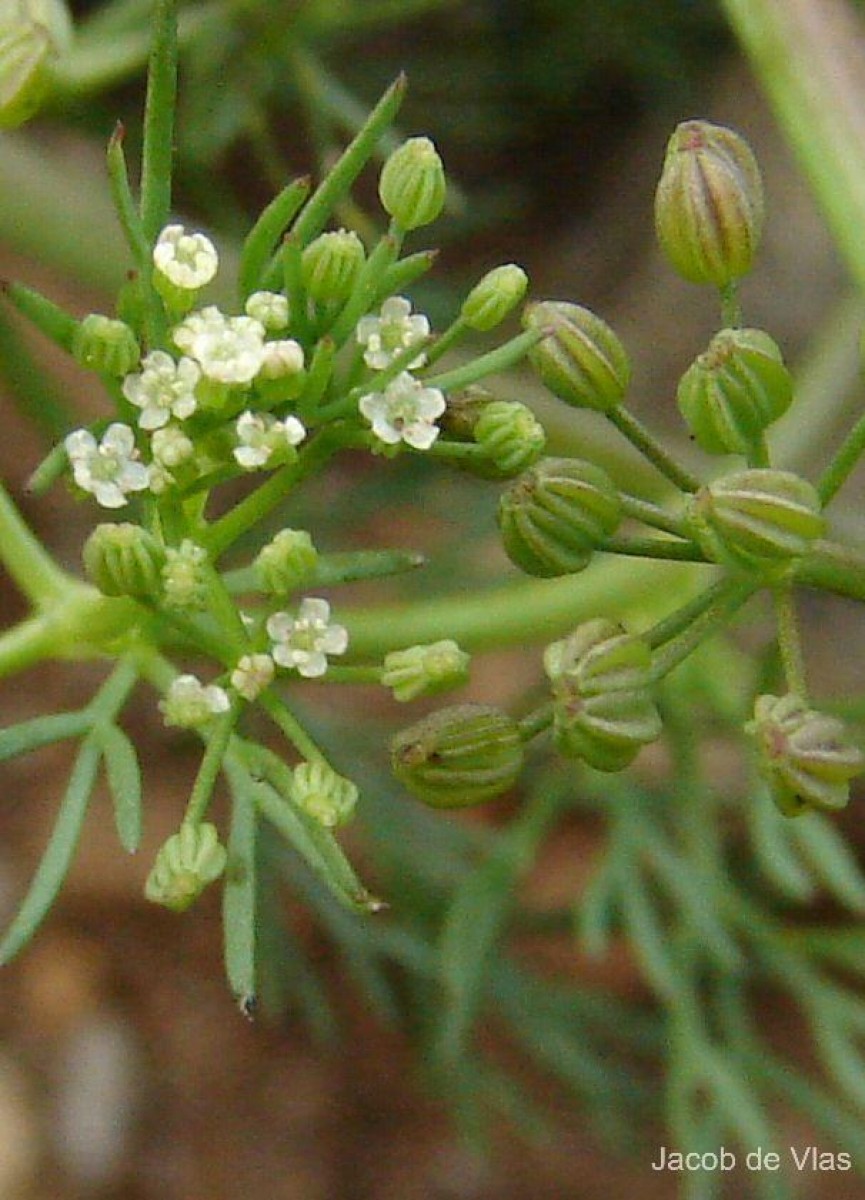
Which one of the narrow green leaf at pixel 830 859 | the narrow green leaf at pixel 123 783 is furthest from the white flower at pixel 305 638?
the narrow green leaf at pixel 830 859

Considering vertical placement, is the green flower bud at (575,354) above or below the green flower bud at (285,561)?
above

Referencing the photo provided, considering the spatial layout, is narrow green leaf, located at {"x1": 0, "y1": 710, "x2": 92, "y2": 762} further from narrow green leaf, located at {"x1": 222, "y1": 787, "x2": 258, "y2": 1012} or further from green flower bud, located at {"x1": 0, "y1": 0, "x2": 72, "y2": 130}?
green flower bud, located at {"x1": 0, "y1": 0, "x2": 72, "y2": 130}

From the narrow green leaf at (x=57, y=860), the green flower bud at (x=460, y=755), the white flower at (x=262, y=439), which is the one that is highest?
the white flower at (x=262, y=439)

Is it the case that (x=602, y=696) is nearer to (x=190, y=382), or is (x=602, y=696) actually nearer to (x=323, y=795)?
(x=323, y=795)

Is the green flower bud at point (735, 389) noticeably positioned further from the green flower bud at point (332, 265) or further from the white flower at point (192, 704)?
the white flower at point (192, 704)

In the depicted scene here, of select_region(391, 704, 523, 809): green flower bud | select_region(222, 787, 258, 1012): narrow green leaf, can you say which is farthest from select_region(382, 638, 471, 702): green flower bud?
select_region(222, 787, 258, 1012): narrow green leaf

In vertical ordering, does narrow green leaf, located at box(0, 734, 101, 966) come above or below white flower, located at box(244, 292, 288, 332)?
below
